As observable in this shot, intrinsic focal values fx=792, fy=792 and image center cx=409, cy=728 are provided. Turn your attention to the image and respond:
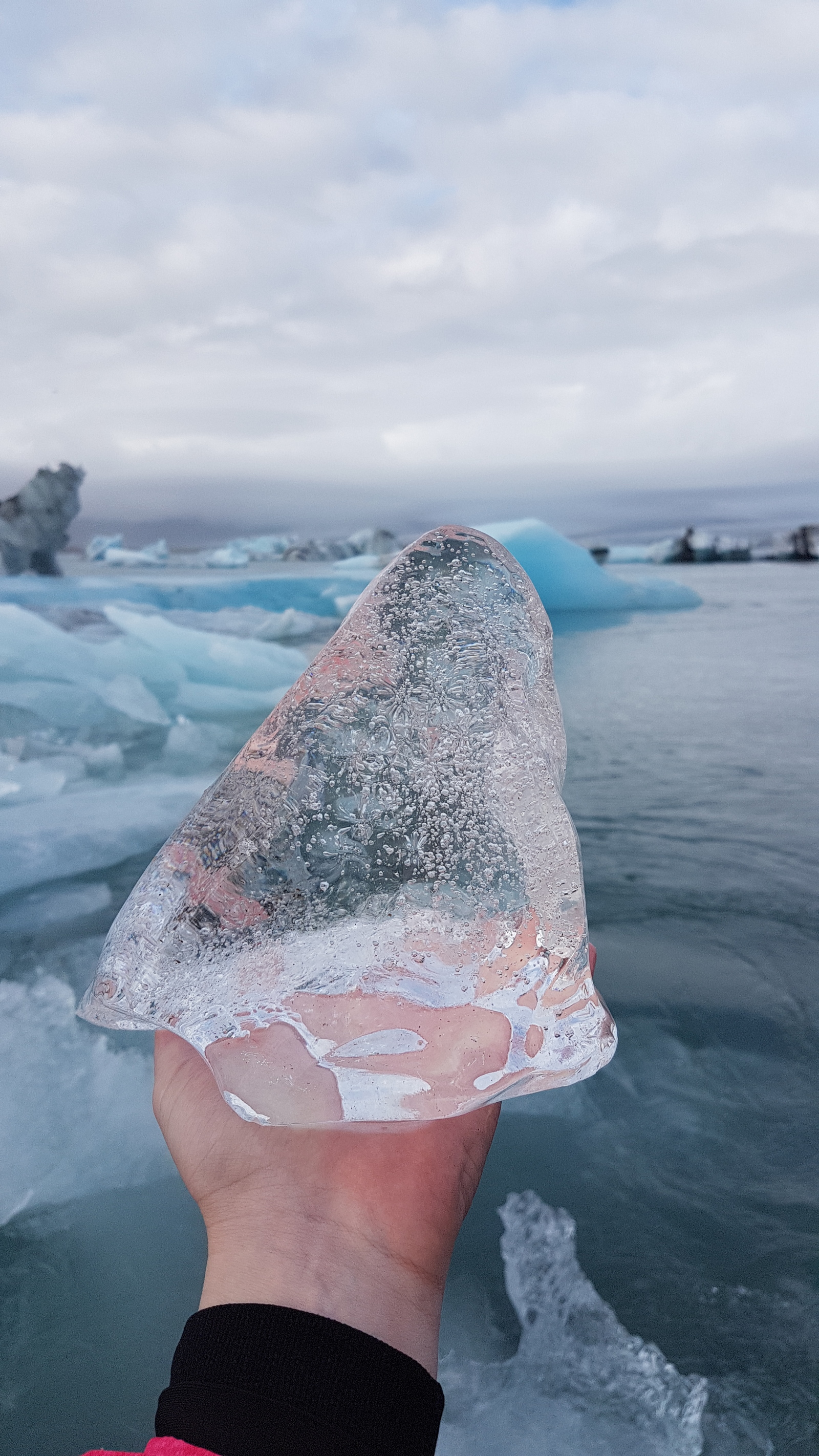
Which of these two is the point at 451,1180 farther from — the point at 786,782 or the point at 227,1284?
the point at 786,782

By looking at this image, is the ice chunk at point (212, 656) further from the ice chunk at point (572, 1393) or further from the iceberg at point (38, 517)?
the ice chunk at point (572, 1393)

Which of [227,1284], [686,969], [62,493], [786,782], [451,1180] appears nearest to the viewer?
[227,1284]

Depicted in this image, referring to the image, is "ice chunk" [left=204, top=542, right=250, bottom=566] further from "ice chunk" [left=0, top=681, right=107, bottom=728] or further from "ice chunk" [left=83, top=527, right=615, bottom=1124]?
"ice chunk" [left=83, top=527, right=615, bottom=1124]

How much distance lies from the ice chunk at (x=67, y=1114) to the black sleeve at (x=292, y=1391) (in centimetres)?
77

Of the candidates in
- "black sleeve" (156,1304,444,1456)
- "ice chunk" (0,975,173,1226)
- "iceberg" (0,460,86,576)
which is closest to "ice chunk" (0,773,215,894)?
"ice chunk" (0,975,173,1226)

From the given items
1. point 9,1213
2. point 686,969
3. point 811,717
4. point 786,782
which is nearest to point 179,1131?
point 9,1213

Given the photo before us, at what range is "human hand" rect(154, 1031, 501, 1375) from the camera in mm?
583

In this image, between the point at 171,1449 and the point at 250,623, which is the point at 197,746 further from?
the point at 250,623

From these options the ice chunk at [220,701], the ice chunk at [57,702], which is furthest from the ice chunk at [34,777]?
the ice chunk at [220,701]

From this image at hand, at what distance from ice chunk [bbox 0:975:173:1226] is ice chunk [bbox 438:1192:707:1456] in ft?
1.83

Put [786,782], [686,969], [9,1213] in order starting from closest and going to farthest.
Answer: [9,1213] → [686,969] → [786,782]

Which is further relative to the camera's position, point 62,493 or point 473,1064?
point 62,493

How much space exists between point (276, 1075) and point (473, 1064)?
18 centimetres

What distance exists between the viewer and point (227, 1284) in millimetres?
589
